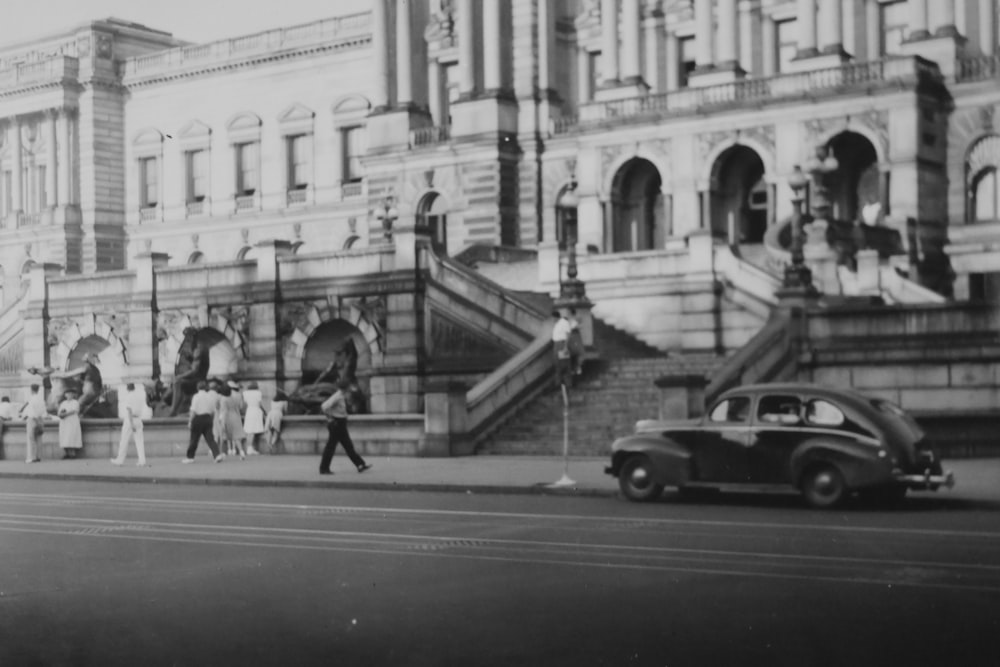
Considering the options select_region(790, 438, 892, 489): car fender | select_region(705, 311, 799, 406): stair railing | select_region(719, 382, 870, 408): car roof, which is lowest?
select_region(790, 438, 892, 489): car fender

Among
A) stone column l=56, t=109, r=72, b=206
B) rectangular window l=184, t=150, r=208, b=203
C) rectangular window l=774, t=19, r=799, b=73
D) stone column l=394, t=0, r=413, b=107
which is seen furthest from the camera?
stone column l=56, t=109, r=72, b=206

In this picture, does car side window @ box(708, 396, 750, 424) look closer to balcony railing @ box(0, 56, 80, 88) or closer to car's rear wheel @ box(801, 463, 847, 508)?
car's rear wheel @ box(801, 463, 847, 508)

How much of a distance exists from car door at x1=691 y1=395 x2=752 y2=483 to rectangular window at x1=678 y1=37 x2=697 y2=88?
40949 millimetres

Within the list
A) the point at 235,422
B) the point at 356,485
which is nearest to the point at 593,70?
the point at 235,422

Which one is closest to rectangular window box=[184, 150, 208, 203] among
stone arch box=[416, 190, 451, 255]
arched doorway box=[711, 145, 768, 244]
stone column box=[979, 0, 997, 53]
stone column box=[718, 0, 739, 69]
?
stone arch box=[416, 190, 451, 255]

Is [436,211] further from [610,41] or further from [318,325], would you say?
[318,325]

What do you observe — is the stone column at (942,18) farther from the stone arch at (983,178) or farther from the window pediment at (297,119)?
the window pediment at (297,119)

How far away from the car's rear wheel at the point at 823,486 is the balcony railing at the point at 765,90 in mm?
30747

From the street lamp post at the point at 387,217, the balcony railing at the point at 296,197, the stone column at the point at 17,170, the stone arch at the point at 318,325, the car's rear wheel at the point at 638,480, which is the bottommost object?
the car's rear wheel at the point at 638,480

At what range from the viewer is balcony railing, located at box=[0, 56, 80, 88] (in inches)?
3255

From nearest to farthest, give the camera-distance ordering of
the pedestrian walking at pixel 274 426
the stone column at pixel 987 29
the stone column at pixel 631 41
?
1. the pedestrian walking at pixel 274 426
2. the stone column at pixel 987 29
3. the stone column at pixel 631 41

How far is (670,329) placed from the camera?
4162 cm

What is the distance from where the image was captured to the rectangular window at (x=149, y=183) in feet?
274

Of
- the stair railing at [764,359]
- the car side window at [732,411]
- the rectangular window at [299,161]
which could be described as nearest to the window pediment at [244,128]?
the rectangular window at [299,161]
